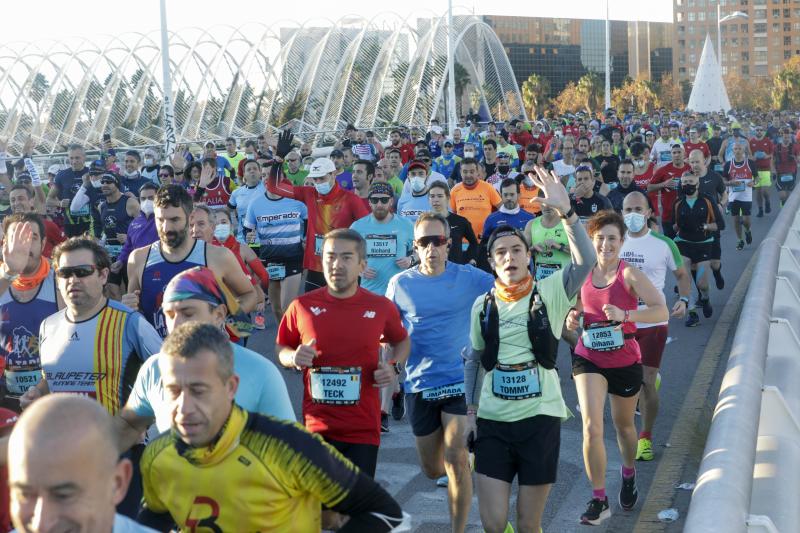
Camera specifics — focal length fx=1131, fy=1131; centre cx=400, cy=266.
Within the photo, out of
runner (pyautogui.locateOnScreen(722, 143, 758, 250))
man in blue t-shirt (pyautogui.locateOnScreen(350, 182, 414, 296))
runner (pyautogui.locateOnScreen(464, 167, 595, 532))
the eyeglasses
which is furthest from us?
runner (pyautogui.locateOnScreen(722, 143, 758, 250))

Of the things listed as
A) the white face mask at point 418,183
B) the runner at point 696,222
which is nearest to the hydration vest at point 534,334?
the white face mask at point 418,183

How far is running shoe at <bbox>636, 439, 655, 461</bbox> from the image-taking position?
7332 millimetres

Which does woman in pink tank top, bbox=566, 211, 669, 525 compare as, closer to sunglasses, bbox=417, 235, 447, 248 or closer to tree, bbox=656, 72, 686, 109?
sunglasses, bbox=417, 235, 447, 248

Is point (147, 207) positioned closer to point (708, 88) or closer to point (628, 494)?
point (628, 494)

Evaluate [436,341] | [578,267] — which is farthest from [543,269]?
[578,267]

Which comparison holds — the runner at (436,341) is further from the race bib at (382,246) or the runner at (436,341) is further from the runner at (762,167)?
the runner at (762,167)

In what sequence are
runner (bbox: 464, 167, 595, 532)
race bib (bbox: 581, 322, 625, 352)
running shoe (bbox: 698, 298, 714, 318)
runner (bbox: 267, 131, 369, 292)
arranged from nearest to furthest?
runner (bbox: 464, 167, 595, 532)
race bib (bbox: 581, 322, 625, 352)
runner (bbox: 267, 131, 369, 292)
running shoe (bbox: 698, 298, 714, 318)

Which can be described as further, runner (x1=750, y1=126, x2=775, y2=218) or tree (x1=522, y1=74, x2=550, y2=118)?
tree (x1=522, y1=74, x2=550, y2=118)

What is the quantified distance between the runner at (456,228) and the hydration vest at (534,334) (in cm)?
426

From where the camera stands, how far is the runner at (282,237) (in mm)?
11438

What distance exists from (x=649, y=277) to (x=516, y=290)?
3251 mm

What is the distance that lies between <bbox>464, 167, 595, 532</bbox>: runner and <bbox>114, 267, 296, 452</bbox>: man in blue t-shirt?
1546 millimetres

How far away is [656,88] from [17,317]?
352 feet

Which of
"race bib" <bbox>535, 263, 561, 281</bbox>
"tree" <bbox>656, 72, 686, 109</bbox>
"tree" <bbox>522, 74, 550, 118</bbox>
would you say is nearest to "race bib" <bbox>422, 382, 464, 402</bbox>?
"race bib" <bbox>535, 263, 561, 281</bbox>
